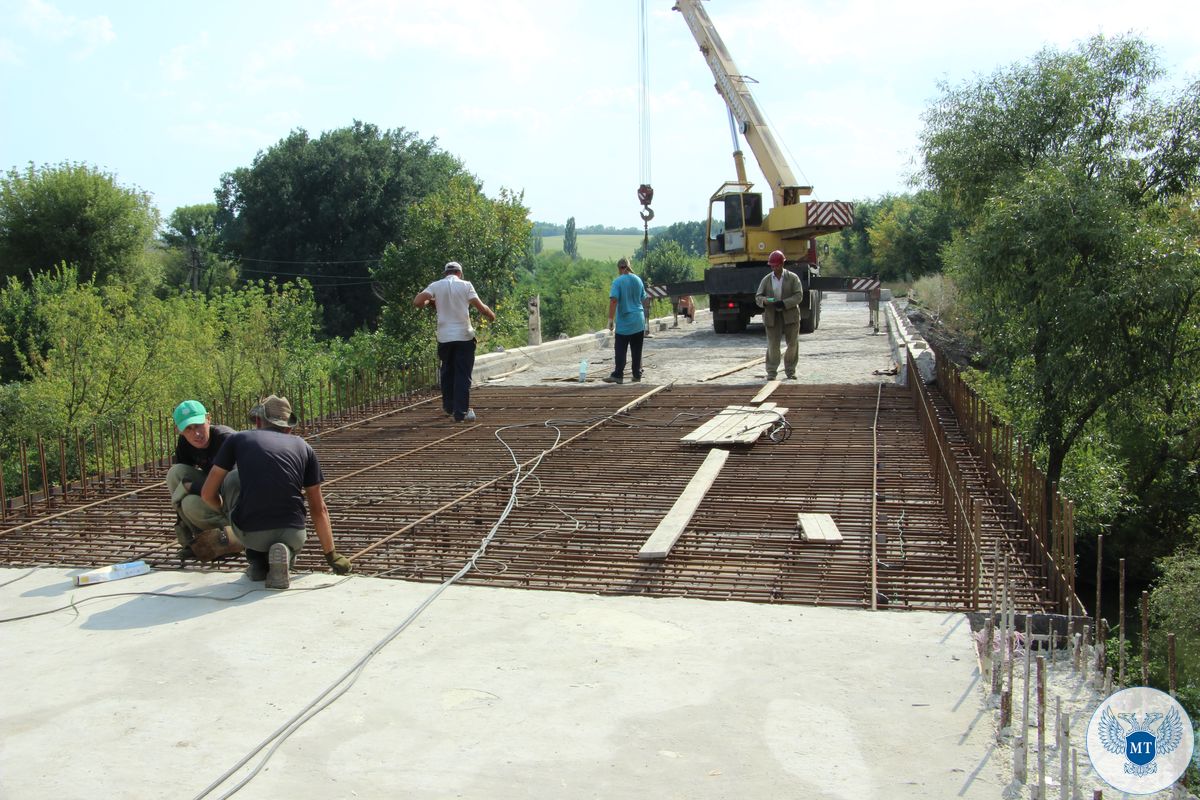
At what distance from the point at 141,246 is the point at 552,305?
Result: 88.6 feet

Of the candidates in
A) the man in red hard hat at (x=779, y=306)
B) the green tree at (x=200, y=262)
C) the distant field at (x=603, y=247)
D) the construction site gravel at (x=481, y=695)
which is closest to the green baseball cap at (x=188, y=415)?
the construction site gravel at (x=481, y=695)

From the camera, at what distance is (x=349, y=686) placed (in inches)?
149

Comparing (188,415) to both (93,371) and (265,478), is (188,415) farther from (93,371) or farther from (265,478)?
(93,371)

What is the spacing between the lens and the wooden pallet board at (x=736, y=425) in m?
8.63

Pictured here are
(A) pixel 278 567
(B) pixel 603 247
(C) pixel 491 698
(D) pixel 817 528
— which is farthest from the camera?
(B) pixel 603 247

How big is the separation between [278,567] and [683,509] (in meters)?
2.55

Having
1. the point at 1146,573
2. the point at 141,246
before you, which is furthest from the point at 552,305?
the point at 1146,573

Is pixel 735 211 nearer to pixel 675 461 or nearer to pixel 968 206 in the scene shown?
pixel 968 206

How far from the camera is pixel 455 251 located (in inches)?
736

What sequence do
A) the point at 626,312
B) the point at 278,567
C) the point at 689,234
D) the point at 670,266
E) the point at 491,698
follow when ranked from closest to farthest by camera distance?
the point at 491,698
the point at 278,567
the point at 626,312
the point at 670,266
the point at 689,234

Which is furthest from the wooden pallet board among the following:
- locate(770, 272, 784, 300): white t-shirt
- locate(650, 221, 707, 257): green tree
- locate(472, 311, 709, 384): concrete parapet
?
locate(650, 221, 707, 257): green tree

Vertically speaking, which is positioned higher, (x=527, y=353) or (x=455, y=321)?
(x=455, y=321)

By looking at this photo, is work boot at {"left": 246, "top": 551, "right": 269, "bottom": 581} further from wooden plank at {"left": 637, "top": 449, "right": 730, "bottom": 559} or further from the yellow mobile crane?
the yellow mobile crane

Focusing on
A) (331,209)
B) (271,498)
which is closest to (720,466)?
(271,498)
